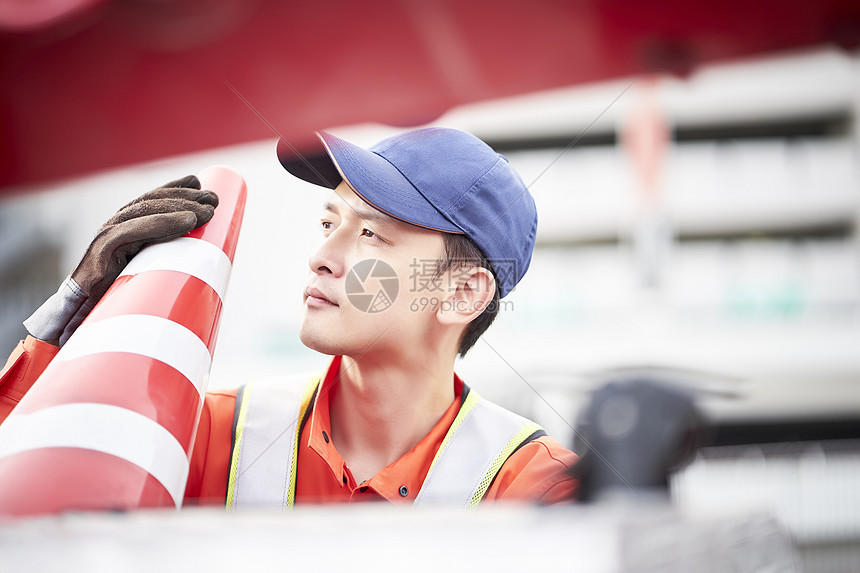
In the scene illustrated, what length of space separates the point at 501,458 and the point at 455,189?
0.99 feet

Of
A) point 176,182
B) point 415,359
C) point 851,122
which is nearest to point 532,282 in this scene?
point 415,359

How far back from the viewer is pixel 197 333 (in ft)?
1.79

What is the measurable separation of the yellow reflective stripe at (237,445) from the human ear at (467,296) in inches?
9.3

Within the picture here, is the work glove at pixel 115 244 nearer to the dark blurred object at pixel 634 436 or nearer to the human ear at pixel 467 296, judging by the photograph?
the human ear at pixel 467 296

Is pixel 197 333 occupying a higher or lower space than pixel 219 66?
lower

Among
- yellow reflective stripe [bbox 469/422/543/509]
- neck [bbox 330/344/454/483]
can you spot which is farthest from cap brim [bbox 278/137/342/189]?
yellow reflective stripe [bbox 469/422/543/509]

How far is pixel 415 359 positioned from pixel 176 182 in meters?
0.33

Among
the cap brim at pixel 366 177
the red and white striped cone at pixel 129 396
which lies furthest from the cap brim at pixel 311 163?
the red and white striped cone at pixel 129 396

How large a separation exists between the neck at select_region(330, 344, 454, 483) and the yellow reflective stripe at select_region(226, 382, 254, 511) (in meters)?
0.11

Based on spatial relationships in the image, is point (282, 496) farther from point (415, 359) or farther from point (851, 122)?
point (851, 122)

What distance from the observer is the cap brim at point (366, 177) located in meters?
0.69

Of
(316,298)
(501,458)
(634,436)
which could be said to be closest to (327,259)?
(316,298)

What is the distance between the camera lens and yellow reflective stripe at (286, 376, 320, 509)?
0.66 meters

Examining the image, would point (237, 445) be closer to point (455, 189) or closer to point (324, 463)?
point (324, 463)
